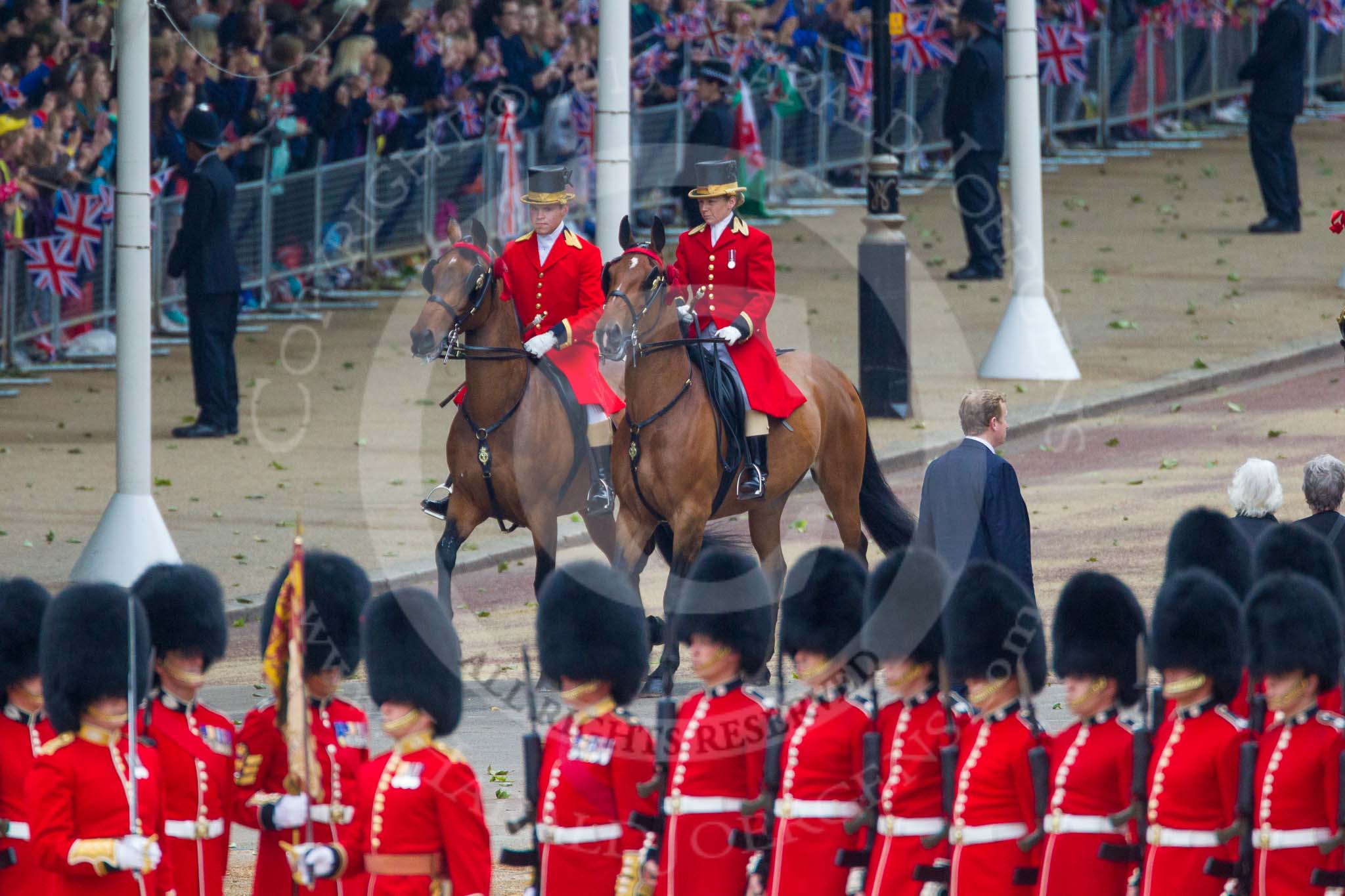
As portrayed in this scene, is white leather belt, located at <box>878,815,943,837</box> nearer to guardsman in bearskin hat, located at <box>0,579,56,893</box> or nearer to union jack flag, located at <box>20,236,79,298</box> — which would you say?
guardsman in bearskin hat, located at <box>0,579,56,893</box>

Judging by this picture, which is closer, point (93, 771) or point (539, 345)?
point (93, 771)

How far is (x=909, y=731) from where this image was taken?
7.08 metres

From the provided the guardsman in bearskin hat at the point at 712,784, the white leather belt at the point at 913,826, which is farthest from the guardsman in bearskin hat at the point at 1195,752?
the guardsman in bearskin hat at the point at 712,784

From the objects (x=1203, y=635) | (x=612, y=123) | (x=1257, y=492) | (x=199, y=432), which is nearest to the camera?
(x=1203, y=635)

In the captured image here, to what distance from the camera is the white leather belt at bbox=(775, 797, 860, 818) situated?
23.3ft

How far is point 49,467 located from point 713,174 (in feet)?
18.8

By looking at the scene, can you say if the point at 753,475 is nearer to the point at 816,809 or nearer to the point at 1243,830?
the point at 816,809

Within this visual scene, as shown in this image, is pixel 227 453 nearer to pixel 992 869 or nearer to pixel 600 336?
pixel 600 336

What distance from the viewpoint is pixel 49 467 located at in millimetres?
15758

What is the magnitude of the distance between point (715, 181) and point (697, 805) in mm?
5360

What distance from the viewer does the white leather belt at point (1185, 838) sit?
6742mm

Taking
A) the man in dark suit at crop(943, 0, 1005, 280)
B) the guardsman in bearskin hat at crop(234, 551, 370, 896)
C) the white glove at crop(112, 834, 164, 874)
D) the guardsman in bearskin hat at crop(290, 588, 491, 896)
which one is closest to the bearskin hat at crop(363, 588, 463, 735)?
the guardsman in bearskin hat at crop(290, 588, 491, 896)

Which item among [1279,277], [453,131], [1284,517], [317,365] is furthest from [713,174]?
[1279,277]

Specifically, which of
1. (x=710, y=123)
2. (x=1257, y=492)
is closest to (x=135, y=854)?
(x=1257, y=492)
